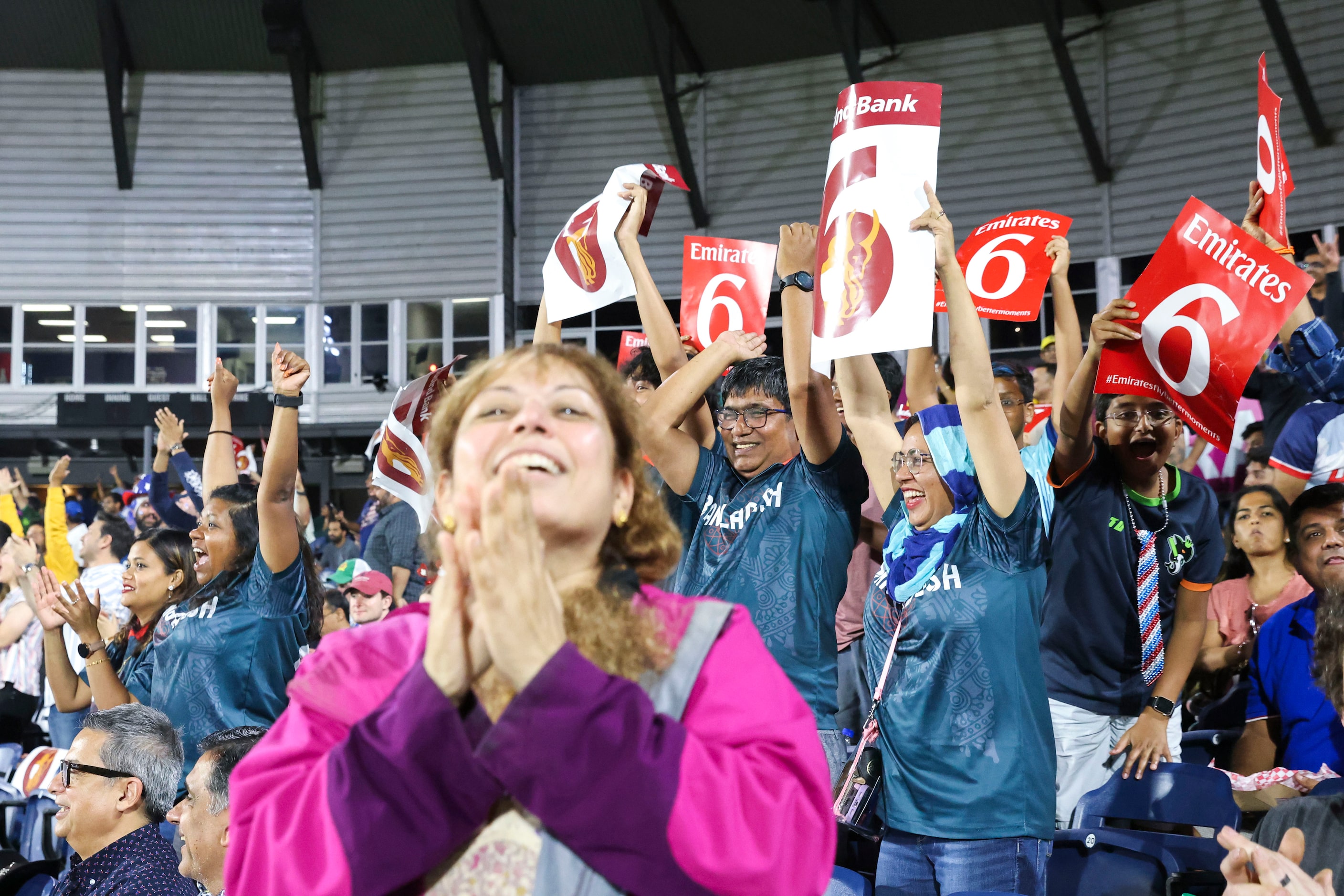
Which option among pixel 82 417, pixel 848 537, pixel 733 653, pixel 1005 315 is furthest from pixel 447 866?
pixel 82 417

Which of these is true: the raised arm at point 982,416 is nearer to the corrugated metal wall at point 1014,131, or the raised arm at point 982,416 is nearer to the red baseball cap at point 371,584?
the red baseball cap at point 371,584

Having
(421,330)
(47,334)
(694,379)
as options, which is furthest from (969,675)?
(47,334)

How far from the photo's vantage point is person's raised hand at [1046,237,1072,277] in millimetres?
4020

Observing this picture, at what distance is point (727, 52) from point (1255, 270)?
13.3 metres

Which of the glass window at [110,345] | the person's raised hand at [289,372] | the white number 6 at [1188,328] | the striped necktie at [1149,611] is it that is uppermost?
the glass window at [110,345]

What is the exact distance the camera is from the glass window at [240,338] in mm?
16719

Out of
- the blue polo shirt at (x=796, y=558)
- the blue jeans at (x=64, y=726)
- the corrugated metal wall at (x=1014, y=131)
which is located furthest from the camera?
the corrugated metal wall at (x=1014, y=131)

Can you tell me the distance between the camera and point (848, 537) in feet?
10.6

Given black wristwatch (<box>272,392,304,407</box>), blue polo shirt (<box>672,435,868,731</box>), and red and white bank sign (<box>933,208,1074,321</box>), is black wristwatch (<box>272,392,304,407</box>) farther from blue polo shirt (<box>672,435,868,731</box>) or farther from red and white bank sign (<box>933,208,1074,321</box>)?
red and white bank sign (<box>933,208,1074,321</box>)

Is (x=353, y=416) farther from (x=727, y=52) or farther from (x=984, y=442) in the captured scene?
(x=984, y=442)

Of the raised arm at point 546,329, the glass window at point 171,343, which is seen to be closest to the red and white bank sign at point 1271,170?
the raised arm at point 546,329

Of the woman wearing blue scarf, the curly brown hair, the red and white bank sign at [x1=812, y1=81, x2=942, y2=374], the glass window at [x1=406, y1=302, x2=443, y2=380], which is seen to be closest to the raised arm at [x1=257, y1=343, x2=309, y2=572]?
the red and white bank sign at [x1=812, y1=81, x2=942, y2=374]

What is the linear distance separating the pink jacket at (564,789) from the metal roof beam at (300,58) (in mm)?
16085

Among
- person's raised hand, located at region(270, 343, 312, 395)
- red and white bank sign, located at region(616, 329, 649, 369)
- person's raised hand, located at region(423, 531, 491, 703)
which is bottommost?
person's raised hand, located at region(423, 531, 491, 703)
